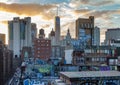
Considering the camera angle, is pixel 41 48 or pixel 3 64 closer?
pixel 3 64

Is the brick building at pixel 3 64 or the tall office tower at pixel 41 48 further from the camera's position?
the tall office tower at pixel 41 48

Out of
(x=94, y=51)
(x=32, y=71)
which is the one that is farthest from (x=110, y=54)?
(x=32, y=71)

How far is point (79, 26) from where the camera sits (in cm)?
19625

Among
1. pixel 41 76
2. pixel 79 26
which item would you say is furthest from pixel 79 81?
pixel 79 26

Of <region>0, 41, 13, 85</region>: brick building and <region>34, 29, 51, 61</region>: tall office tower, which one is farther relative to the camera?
<region>34, 29, 51, 61</region>: tall office tower

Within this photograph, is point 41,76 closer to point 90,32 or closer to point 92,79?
point 92,79

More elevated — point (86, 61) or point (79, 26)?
point (79, 26)

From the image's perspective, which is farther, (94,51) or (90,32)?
(90,32)

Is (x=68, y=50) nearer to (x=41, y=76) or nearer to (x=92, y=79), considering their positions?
(x=41, y=76)

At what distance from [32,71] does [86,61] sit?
27.7m

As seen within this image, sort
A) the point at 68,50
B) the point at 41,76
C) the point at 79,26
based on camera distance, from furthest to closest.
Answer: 1. the point at 79,26
2. the point at 68,50
3. the point at 41,76

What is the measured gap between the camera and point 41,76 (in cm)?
9206

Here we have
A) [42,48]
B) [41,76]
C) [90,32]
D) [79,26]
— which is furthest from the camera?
[79,26]

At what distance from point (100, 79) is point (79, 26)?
132m
